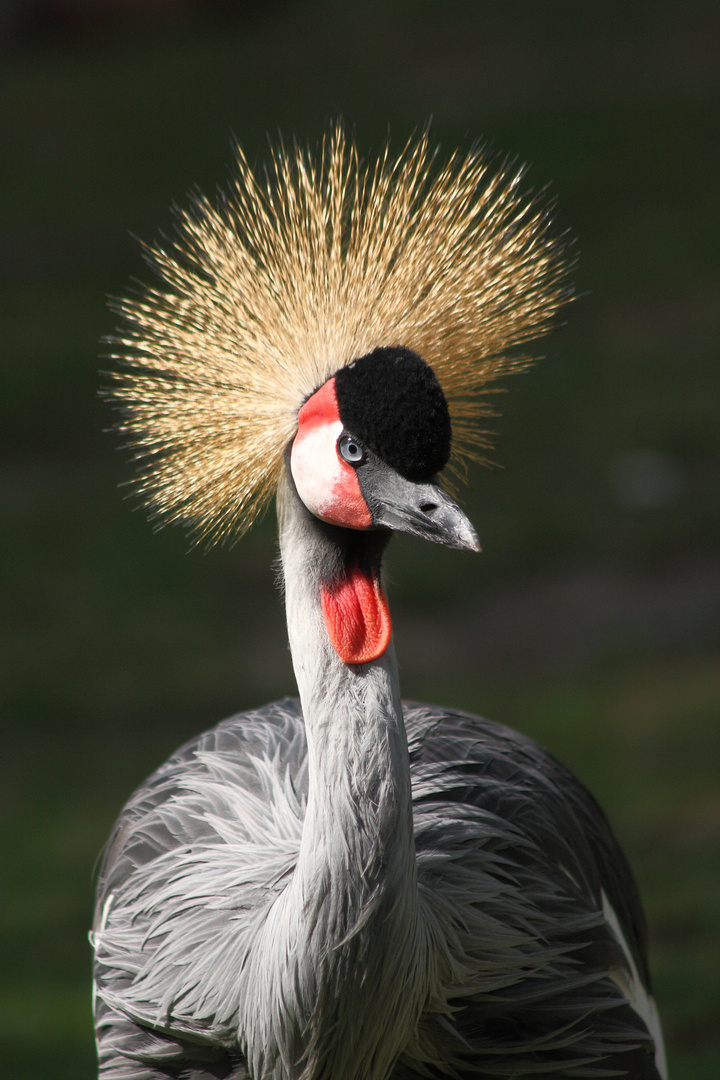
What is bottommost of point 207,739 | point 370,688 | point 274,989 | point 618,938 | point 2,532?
point 618,938

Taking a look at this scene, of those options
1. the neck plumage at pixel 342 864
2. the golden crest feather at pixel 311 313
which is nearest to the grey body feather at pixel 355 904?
the neck plumage at pixel 342 864

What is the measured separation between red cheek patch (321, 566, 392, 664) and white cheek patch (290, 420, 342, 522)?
0.26ft

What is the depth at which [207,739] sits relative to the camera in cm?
196

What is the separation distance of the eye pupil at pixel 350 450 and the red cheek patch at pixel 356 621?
0.14 metres

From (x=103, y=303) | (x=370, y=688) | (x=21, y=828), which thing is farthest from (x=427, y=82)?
(x=370, y=688)

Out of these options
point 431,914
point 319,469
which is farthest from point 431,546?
point 319,469

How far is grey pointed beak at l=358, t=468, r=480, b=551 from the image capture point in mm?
1233

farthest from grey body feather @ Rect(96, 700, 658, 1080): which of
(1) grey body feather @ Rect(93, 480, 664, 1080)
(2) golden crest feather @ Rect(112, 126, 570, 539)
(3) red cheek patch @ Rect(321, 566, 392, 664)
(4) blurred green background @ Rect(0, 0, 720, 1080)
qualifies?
(4) blurred green background @ Rect(0, 0, 720, 1080)

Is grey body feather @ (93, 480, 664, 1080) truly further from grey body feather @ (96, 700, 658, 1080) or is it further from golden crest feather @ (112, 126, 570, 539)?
golden crest feather @ (112, 126, 570, 539)

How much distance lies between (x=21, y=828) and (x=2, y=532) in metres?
1.38

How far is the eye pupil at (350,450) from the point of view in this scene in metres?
1.28

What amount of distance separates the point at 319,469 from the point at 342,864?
0.39 m

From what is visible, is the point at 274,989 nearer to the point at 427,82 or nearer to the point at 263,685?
the point at 263,685

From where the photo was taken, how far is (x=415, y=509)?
1.25 meters
